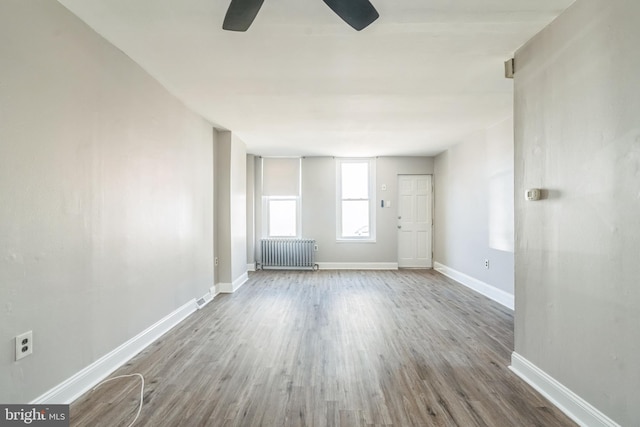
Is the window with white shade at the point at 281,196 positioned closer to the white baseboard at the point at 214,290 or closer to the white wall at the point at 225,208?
the white wall at the point at 225,208

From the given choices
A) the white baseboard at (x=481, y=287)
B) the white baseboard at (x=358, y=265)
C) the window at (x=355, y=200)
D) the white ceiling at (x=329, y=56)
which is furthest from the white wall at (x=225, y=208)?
the white baseboard at (x=481, y=287)

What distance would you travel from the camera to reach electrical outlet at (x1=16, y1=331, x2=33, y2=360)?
1421 millimetres

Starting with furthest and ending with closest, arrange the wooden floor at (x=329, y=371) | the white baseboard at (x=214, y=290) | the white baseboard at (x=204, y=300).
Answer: the white baseboard at (x=214, y=290) → the white baseboard at (x=204, y=300) → the wooden floor at (x=329, y=371)

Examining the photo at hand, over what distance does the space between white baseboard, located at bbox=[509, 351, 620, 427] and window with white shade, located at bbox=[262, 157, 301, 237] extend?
447 centimetres

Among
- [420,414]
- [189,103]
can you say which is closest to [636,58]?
[420,414]

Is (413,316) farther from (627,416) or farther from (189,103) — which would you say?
(189,103)

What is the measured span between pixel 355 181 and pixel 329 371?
444cm

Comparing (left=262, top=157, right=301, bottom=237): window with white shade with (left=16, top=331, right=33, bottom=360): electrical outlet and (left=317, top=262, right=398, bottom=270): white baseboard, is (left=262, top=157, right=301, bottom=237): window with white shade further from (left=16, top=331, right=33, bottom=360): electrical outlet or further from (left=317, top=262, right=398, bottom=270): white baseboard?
(left=16, top=331, right=33, bottom=360): electrical outlet

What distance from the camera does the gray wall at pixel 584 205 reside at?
4.37 ft

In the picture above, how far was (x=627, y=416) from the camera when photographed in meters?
1.32

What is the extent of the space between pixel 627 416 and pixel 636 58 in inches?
66.3

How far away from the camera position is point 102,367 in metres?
1.97

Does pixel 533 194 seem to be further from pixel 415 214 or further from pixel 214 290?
pixel 415 214

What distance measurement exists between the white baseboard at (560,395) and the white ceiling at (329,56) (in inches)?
89.9
